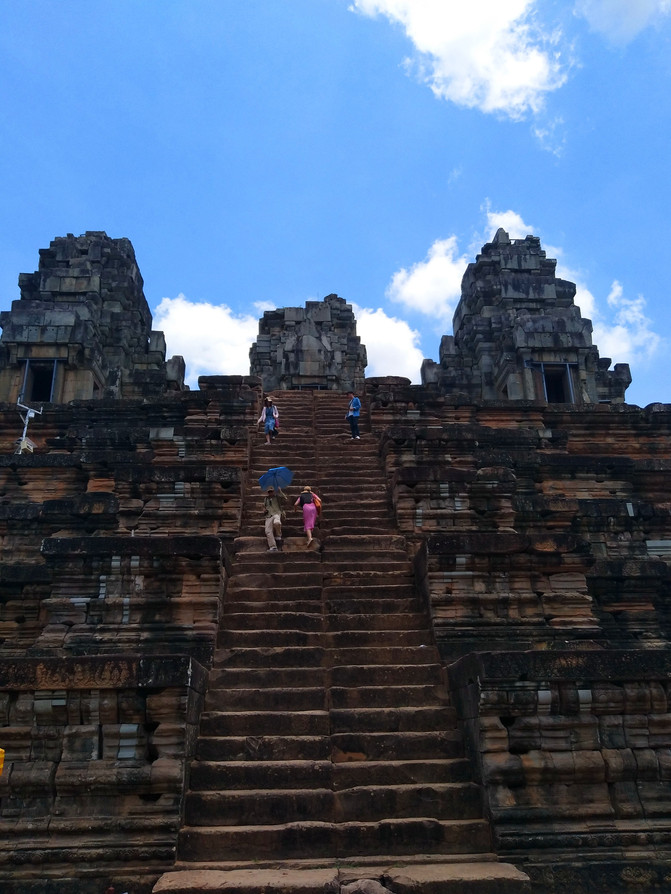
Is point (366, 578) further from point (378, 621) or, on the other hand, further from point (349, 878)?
point (349, 878)

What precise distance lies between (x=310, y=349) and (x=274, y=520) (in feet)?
69.1

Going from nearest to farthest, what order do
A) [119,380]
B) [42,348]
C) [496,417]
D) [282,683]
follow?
[282,683] → [496,417] → [42,348] → [119,380]

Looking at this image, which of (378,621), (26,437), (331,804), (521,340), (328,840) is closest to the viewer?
(328,840)

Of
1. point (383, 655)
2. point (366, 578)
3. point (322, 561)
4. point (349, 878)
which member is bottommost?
point (349, 878)

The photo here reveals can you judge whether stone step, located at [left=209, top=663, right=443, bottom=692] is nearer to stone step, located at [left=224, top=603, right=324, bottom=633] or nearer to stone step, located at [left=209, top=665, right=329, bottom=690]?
stone step, located at [left=209, top=665, right=329, bottom=690]

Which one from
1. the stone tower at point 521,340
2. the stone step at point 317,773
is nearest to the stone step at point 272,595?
the stone step at point 317,773

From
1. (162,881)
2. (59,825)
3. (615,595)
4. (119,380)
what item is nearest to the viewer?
(162,881)

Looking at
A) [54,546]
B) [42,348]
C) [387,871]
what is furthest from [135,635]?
[42,348]

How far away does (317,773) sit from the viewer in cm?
554

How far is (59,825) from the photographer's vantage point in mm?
5020

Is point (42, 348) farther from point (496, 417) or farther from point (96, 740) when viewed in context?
point (96, 740)

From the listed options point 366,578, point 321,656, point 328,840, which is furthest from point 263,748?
point 366,578

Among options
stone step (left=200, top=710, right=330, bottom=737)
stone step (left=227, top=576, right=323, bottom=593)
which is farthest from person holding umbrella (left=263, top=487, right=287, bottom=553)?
stone step (left=200, top=710, right=330, bottom=737)

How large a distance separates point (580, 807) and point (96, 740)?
3.76 m
